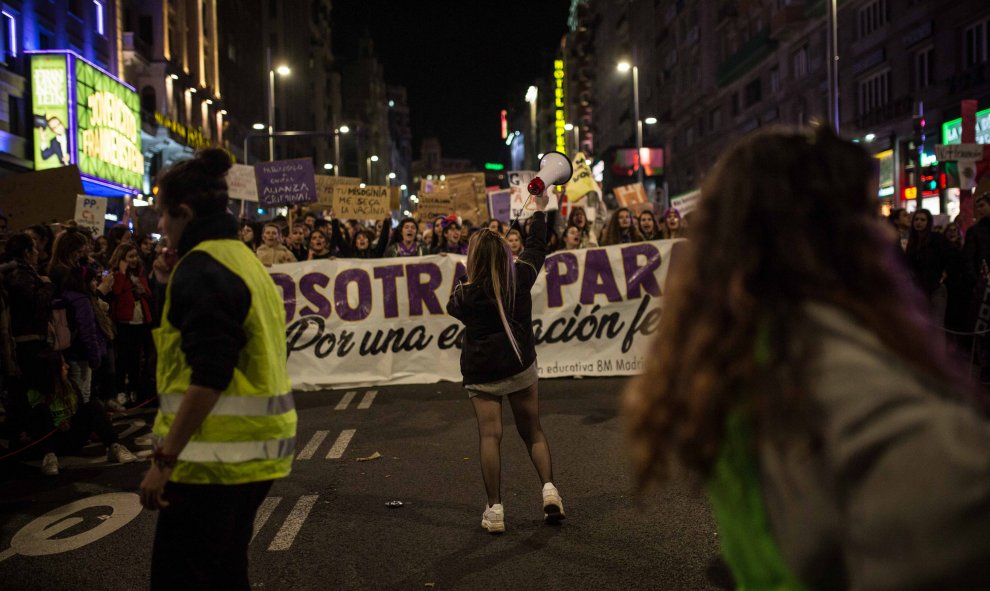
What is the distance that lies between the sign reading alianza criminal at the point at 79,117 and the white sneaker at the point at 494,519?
25163mm

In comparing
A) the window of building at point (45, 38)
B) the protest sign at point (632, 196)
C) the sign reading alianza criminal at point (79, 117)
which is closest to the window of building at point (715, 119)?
the sign reading alianza criminal at point (79, 117)

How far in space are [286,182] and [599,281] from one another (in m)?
A: 9.57

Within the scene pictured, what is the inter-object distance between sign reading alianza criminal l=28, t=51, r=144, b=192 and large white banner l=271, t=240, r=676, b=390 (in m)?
18.3

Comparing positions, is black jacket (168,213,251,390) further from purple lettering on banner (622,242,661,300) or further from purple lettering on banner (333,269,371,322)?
purple lettering on banner (622,242,661,300)

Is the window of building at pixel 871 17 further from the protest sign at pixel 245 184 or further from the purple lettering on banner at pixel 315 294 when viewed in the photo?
the purple lettering on banner at pixel 315 294

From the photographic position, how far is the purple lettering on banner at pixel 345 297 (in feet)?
40.6

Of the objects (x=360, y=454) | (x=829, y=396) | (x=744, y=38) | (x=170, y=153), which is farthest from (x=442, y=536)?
(x=744, y=38)

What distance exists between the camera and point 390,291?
12375mm

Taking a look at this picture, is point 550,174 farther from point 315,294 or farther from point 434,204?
point 434,204

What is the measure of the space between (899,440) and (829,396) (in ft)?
0.37

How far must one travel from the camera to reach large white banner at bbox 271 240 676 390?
1222 cm

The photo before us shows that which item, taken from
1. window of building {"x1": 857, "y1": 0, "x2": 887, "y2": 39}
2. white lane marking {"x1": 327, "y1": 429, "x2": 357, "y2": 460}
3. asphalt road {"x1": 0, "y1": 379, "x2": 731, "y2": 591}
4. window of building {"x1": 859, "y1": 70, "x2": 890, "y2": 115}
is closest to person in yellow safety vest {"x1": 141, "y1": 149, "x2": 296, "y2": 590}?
asphalt road {"x1": 0, "y1": 379, "x2": 731, "y2": 591}

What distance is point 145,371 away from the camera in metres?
11.5

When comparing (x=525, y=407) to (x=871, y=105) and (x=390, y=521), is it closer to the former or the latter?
(x=390, y=521)
